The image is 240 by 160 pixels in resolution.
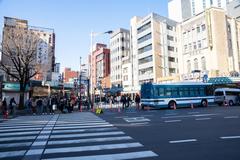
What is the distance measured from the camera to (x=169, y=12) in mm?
124000

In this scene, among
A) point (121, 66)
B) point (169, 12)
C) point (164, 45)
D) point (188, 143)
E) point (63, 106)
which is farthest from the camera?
point (169, 12)

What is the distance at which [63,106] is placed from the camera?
976 inches

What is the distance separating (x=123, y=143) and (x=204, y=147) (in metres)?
2.62

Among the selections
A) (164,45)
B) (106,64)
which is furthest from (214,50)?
(106,64)

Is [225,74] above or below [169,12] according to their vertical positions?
below

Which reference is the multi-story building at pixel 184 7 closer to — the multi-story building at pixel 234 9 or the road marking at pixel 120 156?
the multi-story building at pixel 234 9

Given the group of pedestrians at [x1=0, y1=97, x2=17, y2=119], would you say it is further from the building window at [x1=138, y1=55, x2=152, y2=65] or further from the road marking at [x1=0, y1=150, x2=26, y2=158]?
the building window at [x1=138, y1=55, x2=152, y2=65]

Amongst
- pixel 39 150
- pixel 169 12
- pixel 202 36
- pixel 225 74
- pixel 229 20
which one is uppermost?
pixel 169 12

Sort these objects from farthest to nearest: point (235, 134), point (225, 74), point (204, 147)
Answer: point (225, 74) < point (235, 134) < point (204, 147)

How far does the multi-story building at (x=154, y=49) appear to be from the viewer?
60578 mm

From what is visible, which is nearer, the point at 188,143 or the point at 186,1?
the point at 188,143

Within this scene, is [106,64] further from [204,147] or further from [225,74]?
[204,147]

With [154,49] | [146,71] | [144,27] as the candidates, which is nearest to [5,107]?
[154,49]

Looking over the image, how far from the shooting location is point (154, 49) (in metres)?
60.1
